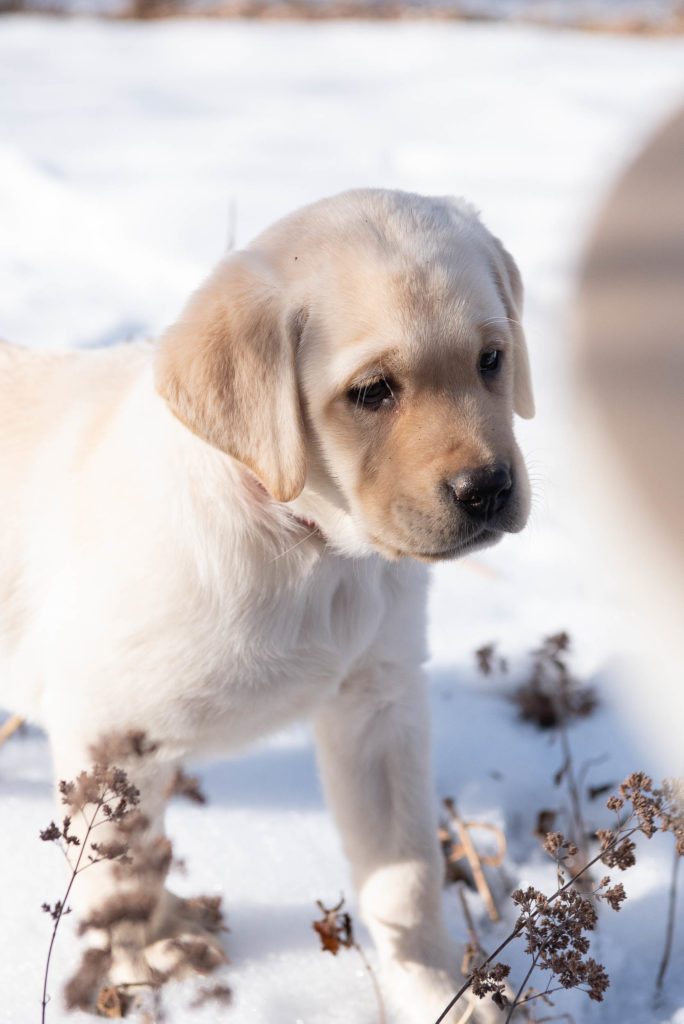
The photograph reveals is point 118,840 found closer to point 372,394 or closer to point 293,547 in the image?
point 293,547

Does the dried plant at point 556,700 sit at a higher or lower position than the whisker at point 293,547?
higher

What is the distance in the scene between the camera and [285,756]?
3072mm

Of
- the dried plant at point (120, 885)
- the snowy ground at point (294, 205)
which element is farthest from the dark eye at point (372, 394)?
the dried plant at point (120, 885)

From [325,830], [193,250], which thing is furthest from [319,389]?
[193,250]

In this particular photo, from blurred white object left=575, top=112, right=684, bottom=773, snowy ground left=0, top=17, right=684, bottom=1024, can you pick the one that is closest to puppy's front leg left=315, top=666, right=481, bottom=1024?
snowy ground left=0, top=17, right=684, bottom=1024

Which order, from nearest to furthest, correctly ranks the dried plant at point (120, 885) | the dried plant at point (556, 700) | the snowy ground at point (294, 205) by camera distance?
the dried plant at point (120, 885)
the snowy ground at point (294, 205)
the dried plant at point (556, 700)

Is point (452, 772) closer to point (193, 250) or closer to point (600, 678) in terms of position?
→ point (600, 678)

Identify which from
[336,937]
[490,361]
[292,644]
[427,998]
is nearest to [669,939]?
[427,998]

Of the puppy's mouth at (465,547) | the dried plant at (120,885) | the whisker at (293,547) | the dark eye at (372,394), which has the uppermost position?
the dark eye at (372,394)

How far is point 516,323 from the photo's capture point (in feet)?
7.20

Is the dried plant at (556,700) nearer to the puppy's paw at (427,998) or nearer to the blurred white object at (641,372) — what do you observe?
the puppy's paw at (427,998)

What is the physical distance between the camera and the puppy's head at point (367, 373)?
1900 millimetres

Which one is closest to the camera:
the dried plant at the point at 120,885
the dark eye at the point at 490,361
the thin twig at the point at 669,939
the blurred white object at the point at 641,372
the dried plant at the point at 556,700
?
the blurred white object at the point at 641,372

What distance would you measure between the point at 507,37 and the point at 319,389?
542 cm
